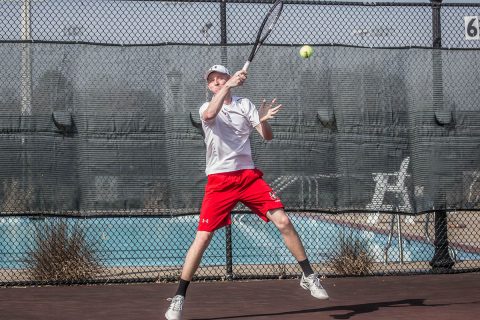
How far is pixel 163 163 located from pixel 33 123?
1270mm

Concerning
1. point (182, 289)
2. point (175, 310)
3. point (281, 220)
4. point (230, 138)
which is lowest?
point (175, 310)

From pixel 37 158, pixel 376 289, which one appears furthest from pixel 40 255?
pixel 376 289

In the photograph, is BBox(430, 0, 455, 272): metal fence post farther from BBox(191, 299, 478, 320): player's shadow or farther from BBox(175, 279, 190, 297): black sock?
BBox(175, 279, 190, 297): black sock

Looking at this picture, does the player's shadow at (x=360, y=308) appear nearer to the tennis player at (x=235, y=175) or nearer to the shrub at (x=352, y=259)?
the tennis player at (x=235, y=175)

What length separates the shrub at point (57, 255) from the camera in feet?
29.0

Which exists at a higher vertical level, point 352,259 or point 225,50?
point 225,50

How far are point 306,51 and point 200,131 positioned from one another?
129 centimetres

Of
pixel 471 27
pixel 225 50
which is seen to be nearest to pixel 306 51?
pixel 225 50

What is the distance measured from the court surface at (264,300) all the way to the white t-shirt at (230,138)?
1128 mm

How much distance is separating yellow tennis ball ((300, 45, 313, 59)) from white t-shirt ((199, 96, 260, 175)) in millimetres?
2425

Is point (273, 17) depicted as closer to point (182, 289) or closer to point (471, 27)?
point (182, 289)

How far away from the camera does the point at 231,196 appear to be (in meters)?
6.58

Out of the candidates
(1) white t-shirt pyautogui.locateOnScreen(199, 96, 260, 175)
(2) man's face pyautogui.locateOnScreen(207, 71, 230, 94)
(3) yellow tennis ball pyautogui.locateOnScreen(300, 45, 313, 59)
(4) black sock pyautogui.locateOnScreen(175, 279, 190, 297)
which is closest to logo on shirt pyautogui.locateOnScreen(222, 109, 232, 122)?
(1) white t-shirt pyautogui.locateOnScreen(199, 96, 260, 175)

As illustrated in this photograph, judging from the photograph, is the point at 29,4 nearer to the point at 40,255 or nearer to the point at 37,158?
the point at 37,158
